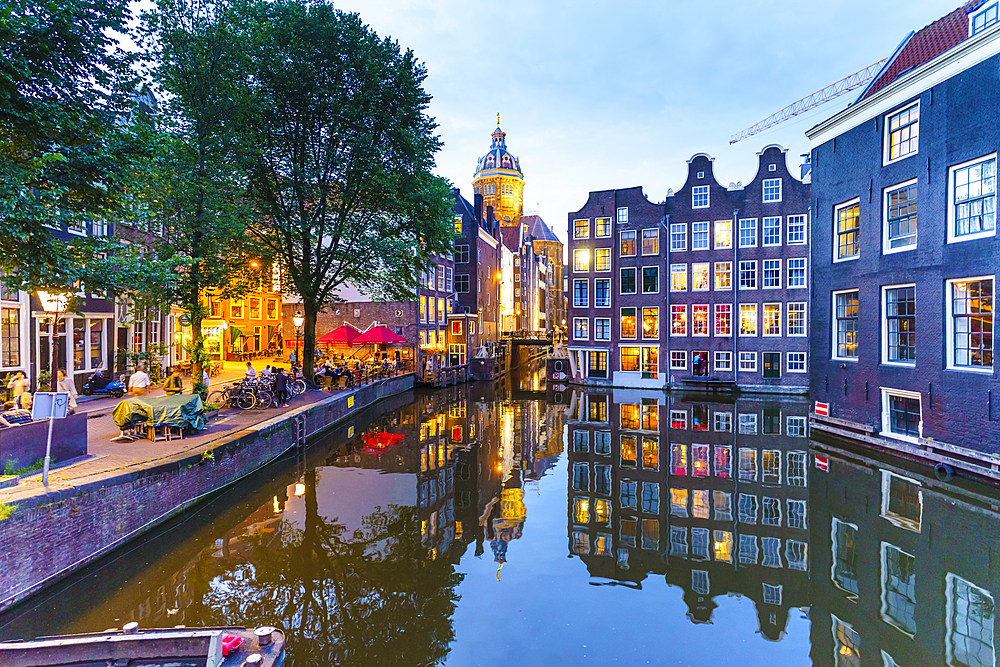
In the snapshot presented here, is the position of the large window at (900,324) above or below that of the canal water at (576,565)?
above

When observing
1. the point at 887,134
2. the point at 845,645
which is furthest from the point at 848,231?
the point at 845,645

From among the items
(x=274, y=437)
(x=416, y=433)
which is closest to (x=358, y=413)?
(x=416, y=433)

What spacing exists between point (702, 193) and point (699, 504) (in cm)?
2999

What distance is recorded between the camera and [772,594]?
867 cm

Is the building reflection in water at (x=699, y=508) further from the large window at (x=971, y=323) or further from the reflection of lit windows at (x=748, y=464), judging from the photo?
the large window at (x=971, y=323)

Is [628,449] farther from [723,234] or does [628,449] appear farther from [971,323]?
[723,234]

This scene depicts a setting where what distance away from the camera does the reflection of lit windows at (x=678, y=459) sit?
1582cm

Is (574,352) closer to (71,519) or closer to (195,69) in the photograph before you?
(195,69)

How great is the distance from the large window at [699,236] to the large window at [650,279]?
314cm

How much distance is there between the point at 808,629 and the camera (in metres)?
7.70

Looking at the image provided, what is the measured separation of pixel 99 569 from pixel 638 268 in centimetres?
3575

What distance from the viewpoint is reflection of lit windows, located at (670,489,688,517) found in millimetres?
12359

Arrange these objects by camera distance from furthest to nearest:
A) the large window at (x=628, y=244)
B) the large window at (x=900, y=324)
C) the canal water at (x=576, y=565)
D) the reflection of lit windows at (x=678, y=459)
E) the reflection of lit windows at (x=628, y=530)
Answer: the large window at (x=628, y=244), the large window at (x=900, y=324), the reflection of lit windows at (x=678, y=459), the reflection of lit windows at (x=628, y=530), the canal water at (x=576, y=565)

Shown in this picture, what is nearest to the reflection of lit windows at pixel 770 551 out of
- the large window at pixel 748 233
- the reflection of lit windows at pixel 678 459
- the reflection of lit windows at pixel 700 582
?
the reflection of lit windows at pixel 700 582
